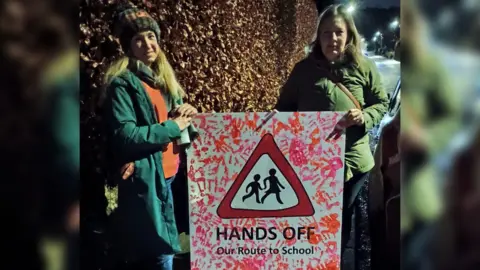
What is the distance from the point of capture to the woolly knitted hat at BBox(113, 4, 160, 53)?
2.72m

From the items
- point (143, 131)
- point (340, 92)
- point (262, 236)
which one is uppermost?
point (340, 92)

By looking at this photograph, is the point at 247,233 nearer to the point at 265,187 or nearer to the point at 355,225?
the point at 265,187

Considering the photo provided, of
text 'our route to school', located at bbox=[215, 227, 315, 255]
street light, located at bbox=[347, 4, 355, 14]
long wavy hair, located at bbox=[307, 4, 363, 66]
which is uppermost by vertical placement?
street light, located at bbox=[347, 4, 355, 14]

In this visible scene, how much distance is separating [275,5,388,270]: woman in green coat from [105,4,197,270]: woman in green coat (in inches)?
21.2

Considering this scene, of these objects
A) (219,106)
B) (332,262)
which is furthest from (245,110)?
(332,262)

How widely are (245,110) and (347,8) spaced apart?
69 centimetres

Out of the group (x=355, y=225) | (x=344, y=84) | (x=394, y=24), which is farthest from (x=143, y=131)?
(x=394, y=24)

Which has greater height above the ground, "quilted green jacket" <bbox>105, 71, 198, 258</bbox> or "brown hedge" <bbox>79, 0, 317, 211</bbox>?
"brown hedge" <bbox>79, 0, 317, 211</bbox>

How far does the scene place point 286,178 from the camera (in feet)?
9.15

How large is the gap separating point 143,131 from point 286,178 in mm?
718

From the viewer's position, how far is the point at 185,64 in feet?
9.09

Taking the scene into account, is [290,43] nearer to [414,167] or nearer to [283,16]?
[283,16]

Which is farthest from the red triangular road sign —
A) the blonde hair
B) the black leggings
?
the blonde hair

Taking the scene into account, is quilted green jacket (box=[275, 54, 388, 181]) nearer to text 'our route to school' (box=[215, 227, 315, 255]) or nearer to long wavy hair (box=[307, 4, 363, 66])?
long wavy hair (box=[307, 4, 363, 66])
